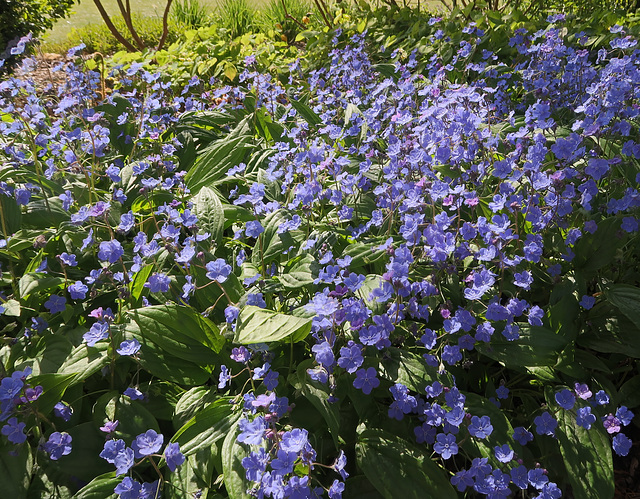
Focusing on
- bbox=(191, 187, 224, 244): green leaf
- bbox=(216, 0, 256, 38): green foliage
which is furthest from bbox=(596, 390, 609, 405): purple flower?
bbox=(216, 0, 256, 38): green foliage

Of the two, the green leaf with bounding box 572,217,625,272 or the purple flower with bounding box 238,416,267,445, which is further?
the green leaf with bounding box 572,217,625,272

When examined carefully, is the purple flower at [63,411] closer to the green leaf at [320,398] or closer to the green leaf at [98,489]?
the green leaf at [98,489]

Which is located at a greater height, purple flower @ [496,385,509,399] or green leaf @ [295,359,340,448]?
green leaf @ [295,359,340,448]

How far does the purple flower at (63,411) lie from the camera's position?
1.82 meters

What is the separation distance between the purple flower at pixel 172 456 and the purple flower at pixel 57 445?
379 mm

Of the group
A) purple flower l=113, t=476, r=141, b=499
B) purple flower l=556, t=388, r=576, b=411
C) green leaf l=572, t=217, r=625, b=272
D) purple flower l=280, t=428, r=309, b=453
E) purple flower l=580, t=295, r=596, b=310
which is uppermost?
purple flower l=280, t=428, r=309, b=453

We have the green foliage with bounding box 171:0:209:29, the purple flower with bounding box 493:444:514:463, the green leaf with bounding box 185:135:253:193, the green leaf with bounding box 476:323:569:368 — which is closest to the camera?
the purple flower with bounding box 493:444:514:463

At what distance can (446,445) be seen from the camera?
5.39ft

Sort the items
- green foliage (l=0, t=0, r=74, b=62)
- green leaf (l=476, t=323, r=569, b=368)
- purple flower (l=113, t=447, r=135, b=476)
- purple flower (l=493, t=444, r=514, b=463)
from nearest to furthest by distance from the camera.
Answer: purple flower (l=113, t=447, r=135, b=476) → purple flower (l=493, t=444, r=514, b=463) → green leaf (l=476, t=323, r=569, b=368) → green foliage (l=0, t=0, r=74, b=62)

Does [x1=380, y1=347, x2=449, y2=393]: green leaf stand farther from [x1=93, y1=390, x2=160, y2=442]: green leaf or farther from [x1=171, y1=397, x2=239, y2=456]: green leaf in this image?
[x1=93, y1=390, x2=160, y2=442]: green leaf

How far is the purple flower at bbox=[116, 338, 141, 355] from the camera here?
5.87ft

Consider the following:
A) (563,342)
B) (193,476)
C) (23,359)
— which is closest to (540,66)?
(563,342)

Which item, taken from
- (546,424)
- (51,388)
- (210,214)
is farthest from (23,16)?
(546,424)

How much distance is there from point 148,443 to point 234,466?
27 cm
